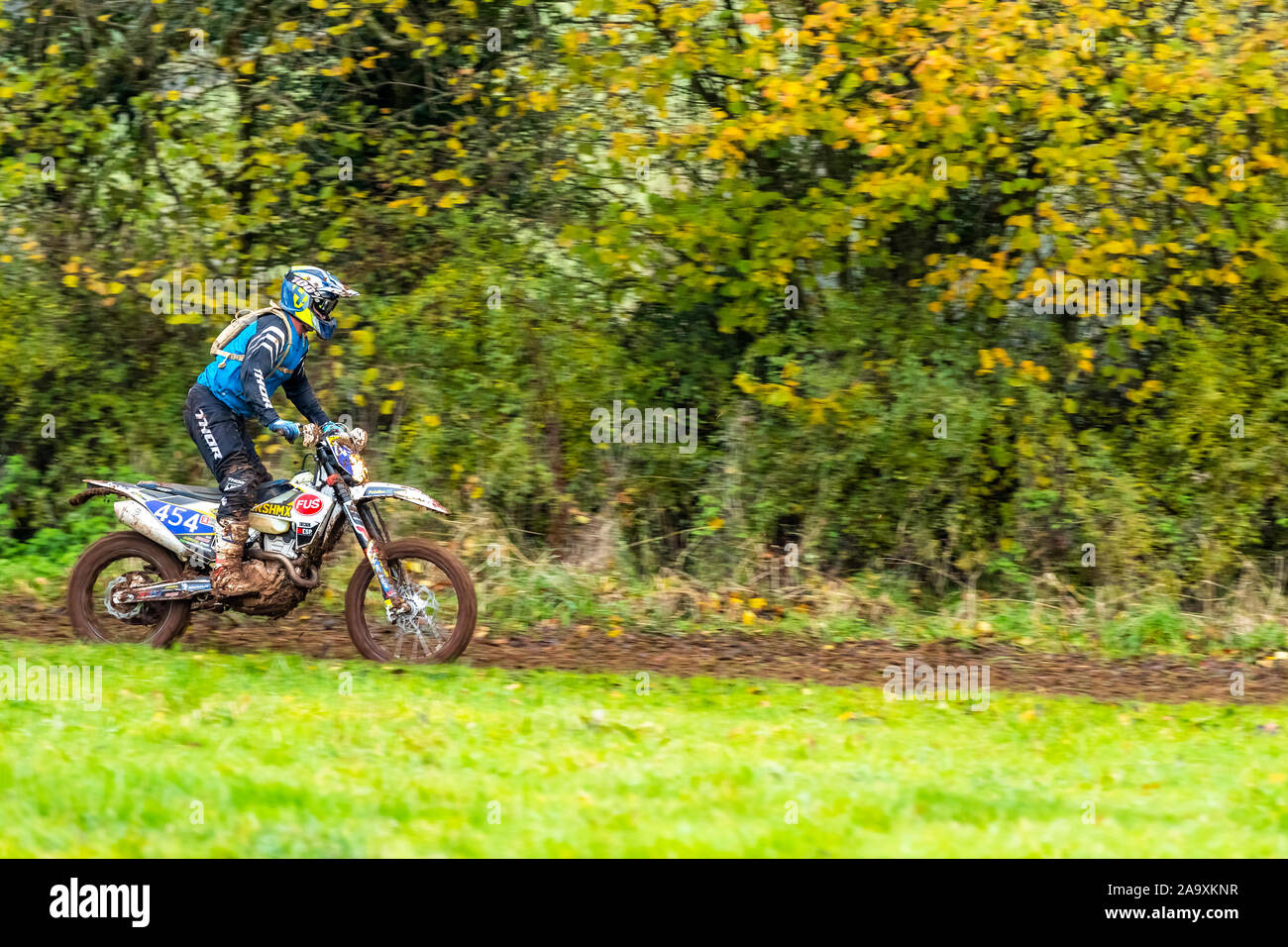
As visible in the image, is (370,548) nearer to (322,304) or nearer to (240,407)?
(240,407)

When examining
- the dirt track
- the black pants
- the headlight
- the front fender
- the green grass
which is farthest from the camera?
the dirt track

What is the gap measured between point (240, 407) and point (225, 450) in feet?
0.97

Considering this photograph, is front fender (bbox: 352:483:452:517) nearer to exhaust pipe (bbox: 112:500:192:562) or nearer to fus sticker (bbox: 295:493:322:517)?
fus sticker (bbox: 295:493:322:517)

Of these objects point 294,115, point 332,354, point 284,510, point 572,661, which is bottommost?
point 572,661

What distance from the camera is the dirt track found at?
940 cm

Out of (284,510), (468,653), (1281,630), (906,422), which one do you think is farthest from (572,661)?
(1281,630)

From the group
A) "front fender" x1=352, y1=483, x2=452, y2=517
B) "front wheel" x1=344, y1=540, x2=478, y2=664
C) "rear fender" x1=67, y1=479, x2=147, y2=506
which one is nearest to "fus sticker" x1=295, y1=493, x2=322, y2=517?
"front fender" x1=352, y1=483, x2=452, y2=517

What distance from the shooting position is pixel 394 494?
8.65m

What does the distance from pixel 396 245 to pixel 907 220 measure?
4.43m

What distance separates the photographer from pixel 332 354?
1230 centimetres

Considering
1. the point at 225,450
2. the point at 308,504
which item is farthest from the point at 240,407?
the point at 308,504

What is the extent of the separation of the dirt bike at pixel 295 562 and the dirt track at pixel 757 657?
445 millimetres

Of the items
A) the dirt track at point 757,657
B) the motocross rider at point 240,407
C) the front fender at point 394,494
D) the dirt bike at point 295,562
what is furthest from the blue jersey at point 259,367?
the dirt track at point 757,657

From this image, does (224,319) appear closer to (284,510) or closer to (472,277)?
(472,277)
